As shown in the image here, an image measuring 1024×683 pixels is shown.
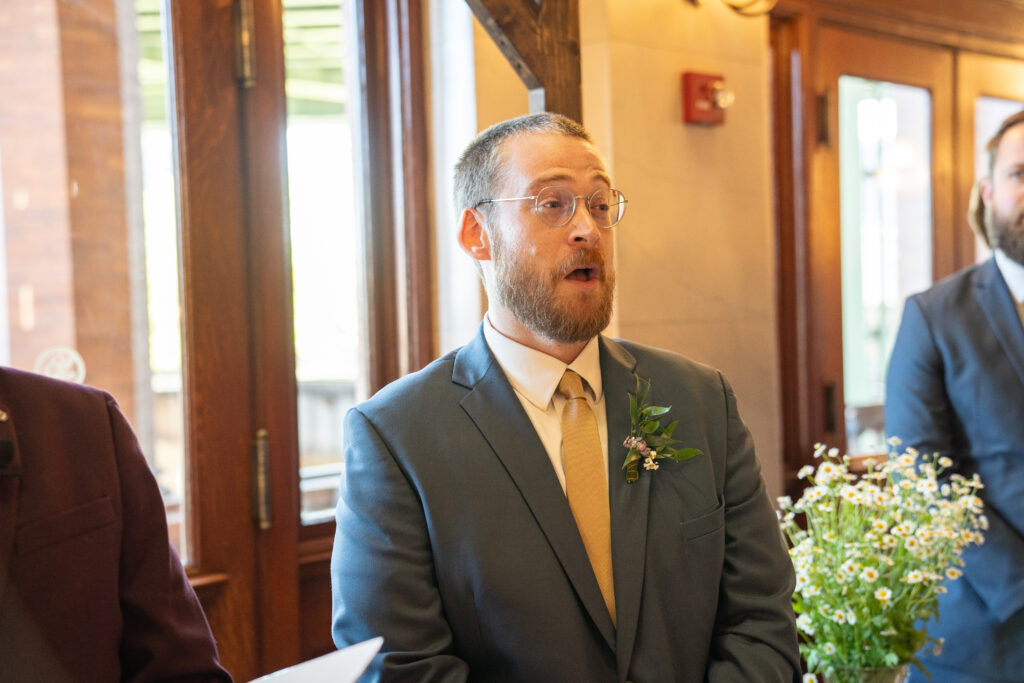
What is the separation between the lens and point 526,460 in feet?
5.00

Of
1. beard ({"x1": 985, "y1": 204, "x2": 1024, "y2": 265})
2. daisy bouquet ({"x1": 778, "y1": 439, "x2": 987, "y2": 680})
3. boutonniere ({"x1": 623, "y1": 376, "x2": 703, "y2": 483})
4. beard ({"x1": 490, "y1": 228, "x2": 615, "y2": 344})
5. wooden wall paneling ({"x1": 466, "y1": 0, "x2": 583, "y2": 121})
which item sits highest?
wooden wall paneling ({"x1": 466, "y1": 0, "x2": 583, "y2": 121})

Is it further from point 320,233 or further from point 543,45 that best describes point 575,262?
point 320,233

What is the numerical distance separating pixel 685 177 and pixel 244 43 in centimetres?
130

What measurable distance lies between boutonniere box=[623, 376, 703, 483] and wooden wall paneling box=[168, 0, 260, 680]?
1.16m

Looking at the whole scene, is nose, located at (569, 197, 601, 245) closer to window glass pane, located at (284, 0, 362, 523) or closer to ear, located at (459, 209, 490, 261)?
ear, located at (459, 209, 490, 261)

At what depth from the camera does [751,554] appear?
1.56 m

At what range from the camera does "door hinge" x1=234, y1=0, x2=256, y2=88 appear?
7.61 feet

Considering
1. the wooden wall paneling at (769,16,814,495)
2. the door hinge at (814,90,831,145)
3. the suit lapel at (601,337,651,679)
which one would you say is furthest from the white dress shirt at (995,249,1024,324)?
the suit lapel at (601,337,651,679)

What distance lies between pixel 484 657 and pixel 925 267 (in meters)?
3.13

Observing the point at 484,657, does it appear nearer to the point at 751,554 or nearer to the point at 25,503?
the point at 751,554

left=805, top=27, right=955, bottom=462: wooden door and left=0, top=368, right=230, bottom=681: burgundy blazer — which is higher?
left=805, top=27, right=955, bottom=462: wooden door

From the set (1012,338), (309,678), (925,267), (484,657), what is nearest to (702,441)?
(484,657)

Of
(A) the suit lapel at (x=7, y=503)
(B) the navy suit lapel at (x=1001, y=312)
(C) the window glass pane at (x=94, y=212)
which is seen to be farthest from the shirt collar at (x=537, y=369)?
(B) the navy suit lapel at (x=1001, y=312)

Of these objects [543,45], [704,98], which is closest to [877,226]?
[704,98]
